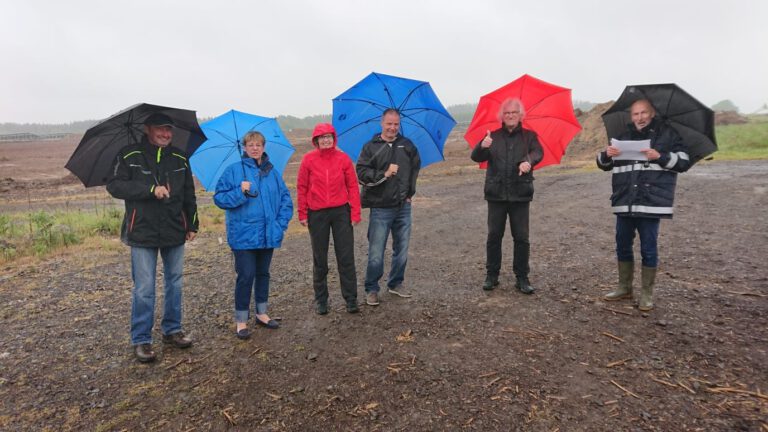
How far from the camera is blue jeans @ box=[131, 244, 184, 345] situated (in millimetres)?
3938

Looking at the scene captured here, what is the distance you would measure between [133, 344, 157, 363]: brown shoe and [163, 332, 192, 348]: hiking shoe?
0.70 feet

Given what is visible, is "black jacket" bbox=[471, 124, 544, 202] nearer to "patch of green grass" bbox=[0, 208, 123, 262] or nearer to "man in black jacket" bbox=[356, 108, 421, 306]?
"man in black jacket" bbox=[356, 108, 421, 306]

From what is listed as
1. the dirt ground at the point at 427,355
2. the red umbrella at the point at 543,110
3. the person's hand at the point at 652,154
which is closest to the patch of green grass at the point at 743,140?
the dirt ground at the point at 427,355

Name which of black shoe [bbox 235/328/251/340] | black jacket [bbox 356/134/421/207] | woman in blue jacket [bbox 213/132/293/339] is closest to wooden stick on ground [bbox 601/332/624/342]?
black jacket [bbox 356/134/421/207]

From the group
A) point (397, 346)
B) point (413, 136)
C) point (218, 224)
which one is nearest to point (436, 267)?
point (413, 136)

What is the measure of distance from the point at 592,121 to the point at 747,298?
36.2 metres

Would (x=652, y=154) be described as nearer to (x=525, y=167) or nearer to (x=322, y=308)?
(x=525, y=167)

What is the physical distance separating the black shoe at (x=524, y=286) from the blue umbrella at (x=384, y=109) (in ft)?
6.06

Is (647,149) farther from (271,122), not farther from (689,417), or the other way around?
(271,122)

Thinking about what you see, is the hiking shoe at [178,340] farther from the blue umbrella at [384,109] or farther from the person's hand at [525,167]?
the person's hand at [525,167]

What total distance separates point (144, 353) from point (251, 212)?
159 cm

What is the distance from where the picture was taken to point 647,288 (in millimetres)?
4496

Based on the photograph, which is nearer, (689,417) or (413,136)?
(689,417)

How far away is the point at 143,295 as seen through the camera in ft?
13.0
